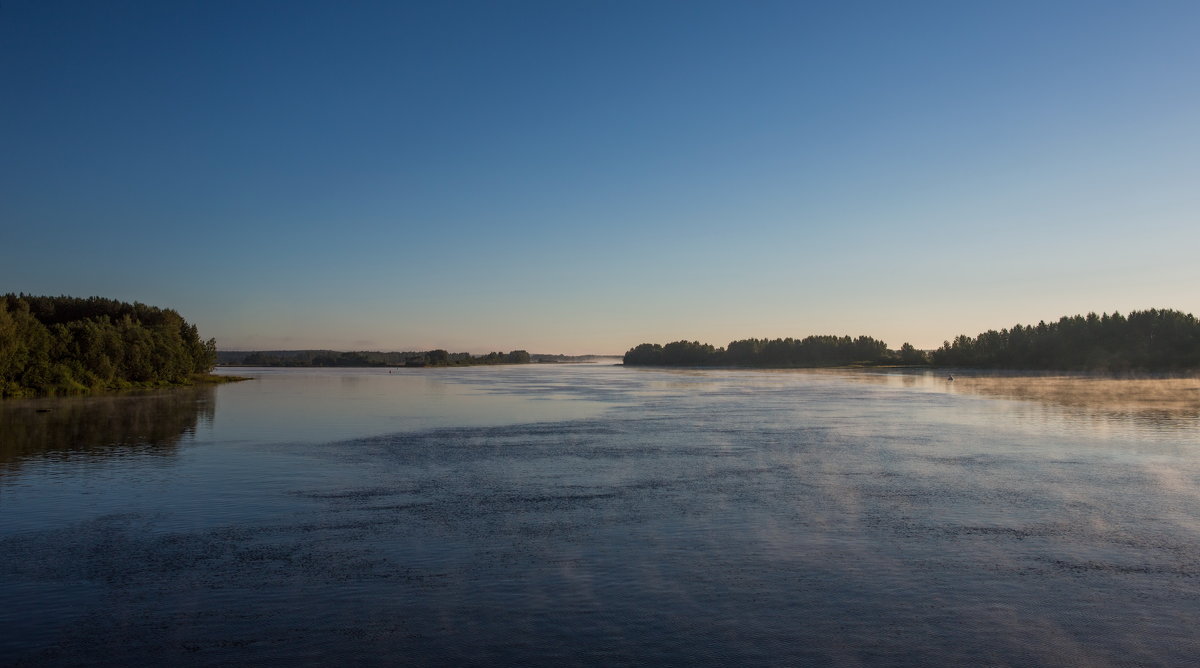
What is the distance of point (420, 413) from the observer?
49.5m

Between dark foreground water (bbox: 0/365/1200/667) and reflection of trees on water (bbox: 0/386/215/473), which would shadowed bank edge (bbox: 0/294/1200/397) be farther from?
dark foreground water (bbox: 0/365/1200/667)

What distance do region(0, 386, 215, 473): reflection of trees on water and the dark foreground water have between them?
0.75 metres

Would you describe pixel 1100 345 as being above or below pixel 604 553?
above

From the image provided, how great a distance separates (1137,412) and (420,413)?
44828mm

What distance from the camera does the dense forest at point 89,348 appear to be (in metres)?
62.1

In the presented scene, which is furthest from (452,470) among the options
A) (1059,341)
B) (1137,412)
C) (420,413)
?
(1059,341)

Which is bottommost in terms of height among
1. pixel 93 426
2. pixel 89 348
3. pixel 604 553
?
pixel 604 553

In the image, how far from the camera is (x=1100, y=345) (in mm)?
148375

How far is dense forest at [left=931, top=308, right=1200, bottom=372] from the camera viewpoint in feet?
Answer: 442

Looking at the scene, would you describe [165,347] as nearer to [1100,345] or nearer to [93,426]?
[93,426]

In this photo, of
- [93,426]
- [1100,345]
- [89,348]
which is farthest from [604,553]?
[1100,345]

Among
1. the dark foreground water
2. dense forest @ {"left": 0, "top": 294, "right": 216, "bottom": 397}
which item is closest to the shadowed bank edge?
dense forest @ {"left": 0, "top": 294, "right": 216, "bottom": 397}

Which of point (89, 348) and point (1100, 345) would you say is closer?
point (89, 348)

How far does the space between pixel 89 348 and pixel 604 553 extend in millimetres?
77498
